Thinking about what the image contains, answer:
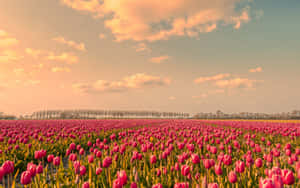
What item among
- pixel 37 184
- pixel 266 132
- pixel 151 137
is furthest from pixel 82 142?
pixel 266 132

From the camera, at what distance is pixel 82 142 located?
12555mm

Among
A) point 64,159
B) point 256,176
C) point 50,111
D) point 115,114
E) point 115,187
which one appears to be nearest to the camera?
point 115,187

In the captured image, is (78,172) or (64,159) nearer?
(78,172)

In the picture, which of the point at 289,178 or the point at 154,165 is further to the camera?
the point at 154,165

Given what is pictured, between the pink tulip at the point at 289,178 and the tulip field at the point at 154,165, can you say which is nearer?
the pink tulip at the point at 289,178

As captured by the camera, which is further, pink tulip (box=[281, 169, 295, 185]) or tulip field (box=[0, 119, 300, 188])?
tulip field (box=[0, 119, 300, 188])

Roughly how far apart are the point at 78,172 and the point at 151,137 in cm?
671

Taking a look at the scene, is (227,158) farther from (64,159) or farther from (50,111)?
(50,111)

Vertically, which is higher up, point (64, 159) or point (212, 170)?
point (212, 170)

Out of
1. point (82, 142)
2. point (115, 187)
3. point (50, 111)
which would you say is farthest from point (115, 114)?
point (115, 187)

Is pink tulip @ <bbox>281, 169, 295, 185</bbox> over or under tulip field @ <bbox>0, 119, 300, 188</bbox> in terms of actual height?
over

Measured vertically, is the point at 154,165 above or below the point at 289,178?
below

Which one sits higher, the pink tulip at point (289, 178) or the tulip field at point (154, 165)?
the pink tulip at point (289, 178)

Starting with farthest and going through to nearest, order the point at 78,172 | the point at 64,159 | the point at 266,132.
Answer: the point at 266,132
the point at 64,159
the point at 78,172
